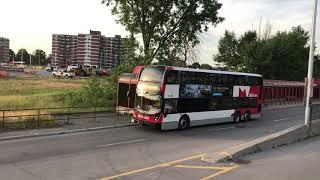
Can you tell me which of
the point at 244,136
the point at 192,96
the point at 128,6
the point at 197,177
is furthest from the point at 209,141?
the point at 128,6

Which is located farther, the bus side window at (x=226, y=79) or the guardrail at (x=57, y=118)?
the bus side window at (x=226, y=79)

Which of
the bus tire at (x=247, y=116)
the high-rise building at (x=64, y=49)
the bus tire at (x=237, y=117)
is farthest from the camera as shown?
the high-rise building at (x=64, y=49)

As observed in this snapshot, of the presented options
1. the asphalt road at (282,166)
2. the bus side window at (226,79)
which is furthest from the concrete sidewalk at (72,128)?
the asphalt road at (282,166)

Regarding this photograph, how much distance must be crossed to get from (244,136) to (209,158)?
9.94 metres

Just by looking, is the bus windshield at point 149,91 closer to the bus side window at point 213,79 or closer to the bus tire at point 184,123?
the bus tire at point 184,123

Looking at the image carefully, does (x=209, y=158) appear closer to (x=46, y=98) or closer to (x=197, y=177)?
(x=197, y=177)

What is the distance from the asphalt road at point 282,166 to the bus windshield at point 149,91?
8.05 metres

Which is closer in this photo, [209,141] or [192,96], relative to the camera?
[209,141]

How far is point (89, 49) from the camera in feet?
567

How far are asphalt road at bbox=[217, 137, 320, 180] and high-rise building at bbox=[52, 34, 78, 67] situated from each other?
17661 centimetres

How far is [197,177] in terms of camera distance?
1267cm

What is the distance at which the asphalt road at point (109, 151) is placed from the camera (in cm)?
1312

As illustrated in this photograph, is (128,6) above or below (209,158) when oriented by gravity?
above

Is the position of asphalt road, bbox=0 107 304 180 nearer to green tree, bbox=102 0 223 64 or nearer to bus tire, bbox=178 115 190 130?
bus tire, bbox=178 115 190 130
